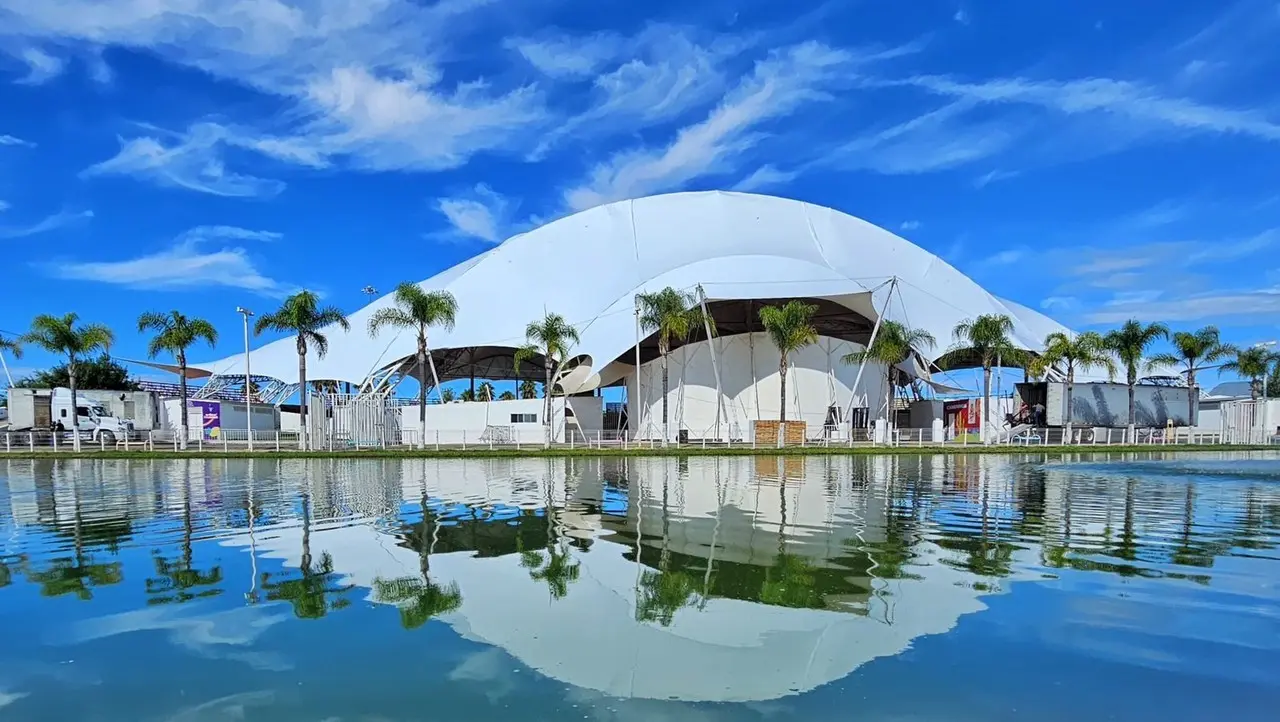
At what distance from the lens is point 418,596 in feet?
22.4

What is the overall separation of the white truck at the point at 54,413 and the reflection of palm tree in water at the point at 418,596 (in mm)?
45246

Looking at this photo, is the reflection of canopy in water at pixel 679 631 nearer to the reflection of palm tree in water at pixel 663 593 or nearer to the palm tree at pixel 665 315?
the reflection of palm tree in water at pixel 663 593

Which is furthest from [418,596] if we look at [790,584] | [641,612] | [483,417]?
[483,417]

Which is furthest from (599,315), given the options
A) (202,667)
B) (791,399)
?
(202,667)

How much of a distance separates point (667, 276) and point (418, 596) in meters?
40.4

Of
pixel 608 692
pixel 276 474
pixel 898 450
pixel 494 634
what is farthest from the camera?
pixel 898 450

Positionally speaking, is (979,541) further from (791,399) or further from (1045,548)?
(791,399)

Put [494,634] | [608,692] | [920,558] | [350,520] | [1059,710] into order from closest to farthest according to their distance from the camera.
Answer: [1059,710] < [608,692] < [494,634] < [920,558] < [350,520]

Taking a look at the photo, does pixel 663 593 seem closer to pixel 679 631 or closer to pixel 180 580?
pixel 679 631

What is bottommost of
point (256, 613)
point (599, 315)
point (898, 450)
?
point (898, 450)

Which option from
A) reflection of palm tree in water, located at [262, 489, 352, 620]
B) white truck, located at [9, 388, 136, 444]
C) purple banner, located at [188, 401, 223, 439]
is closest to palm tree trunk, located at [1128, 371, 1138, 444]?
reflection of palm tree in water, located at [262, 489, 352, 620]

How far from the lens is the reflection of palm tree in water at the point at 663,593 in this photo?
625 cm

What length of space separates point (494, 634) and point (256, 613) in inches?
84.7

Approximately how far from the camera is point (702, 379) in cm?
4784
